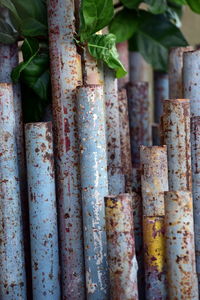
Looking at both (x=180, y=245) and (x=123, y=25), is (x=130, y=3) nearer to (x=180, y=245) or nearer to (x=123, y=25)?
(x=123, y=25)

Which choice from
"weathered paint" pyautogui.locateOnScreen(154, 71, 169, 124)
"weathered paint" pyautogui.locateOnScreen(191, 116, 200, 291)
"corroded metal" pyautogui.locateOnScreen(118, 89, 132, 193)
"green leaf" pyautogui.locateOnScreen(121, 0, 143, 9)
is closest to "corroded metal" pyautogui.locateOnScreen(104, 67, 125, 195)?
"corroded metal" pyautogui.locateOnScreen(118, 89, 132, 193)

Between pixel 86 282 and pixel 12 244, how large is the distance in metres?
0.15

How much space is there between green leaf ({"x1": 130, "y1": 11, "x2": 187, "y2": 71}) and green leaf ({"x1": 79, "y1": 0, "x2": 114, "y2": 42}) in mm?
365

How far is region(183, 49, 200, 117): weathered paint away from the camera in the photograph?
3.89 feet

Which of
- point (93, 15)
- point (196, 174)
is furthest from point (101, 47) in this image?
point (196, 174)

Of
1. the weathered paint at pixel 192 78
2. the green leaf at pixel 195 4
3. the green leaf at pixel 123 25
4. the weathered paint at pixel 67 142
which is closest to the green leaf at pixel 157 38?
the green leaf at pixel 123 25

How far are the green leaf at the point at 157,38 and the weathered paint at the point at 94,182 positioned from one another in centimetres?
49

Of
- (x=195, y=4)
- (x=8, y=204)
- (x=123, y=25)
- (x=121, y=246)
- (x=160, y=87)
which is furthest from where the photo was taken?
(x=160, y=87)

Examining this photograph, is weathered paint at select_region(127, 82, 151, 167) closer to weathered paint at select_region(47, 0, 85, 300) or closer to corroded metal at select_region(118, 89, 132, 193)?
corroded metal at select_region(118, 89, 132, 193)

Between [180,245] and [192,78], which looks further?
[192,78]

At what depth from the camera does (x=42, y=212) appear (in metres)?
1.08

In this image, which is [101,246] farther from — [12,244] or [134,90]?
[134,90]

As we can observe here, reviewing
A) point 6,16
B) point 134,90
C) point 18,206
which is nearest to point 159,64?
point 134,90

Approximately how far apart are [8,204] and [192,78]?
444mm
